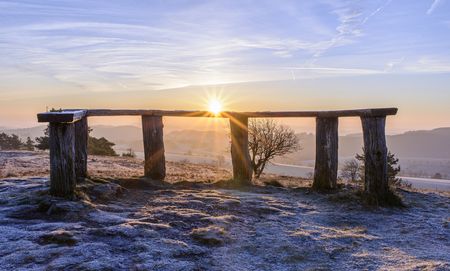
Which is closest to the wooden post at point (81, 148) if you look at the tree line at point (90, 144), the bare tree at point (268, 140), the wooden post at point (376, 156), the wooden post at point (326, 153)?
the wooden post at point (326, 153)

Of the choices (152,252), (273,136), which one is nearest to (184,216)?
(152,252)

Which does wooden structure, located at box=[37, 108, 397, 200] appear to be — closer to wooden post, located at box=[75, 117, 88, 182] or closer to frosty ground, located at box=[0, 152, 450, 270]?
wooden post, located at box=[75, 117, 88, 182]

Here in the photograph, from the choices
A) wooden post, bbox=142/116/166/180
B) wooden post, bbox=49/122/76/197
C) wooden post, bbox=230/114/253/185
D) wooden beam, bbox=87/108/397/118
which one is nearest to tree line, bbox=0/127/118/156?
wooden post, bbox=142/116/166/180

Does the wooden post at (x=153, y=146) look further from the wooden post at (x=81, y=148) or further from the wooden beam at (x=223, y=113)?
the wooden post at (x=81, y=148)

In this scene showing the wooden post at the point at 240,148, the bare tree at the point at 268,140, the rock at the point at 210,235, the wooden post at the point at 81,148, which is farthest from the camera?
the bare tree at the point at 268,140

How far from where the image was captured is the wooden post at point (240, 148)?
429 inches

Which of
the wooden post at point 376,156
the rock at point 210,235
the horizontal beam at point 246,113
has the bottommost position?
the rock at point 210,235

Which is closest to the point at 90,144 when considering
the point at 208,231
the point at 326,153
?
the point at 326,153

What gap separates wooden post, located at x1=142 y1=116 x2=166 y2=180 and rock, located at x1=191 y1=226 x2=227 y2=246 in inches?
197

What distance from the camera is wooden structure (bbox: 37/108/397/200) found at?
22.6ft

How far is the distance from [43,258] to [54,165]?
109 inches

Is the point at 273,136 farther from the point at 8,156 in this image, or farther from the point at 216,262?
the point at 216,262

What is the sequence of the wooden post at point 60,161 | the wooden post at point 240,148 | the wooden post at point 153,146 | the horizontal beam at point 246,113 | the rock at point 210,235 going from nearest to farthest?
the rock at point 210,235 → the wooden post at point 60,161 → the horizontal beam at point 246,113 → the wooden post at point 153,146 → the wooden post at point 240,148

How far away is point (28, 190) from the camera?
7719mm
